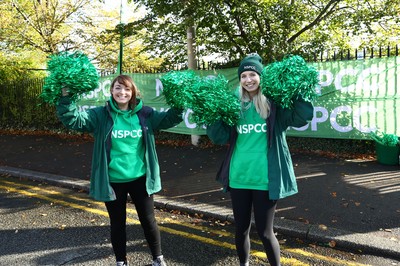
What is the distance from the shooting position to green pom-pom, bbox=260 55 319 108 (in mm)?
2254

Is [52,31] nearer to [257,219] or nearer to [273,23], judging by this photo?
[273,23]

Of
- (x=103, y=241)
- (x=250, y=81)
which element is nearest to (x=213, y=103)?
(x=250, y=81)

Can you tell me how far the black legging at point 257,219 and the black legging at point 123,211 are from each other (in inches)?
29.2

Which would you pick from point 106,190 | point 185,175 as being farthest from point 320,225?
point 185,175

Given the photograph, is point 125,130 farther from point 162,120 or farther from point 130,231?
point 130,231

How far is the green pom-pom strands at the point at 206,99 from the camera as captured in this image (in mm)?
2498

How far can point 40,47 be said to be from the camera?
1388 centimetres

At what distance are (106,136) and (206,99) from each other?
35.1 inches

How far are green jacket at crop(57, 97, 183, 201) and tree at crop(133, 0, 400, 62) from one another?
5.08m

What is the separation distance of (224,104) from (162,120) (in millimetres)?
653

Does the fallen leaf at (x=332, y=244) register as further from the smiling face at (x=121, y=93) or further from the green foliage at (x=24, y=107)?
the green foliage at (x=24, y=107)

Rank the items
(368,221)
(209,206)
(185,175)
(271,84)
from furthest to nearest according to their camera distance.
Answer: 1. (185,175)
2. (209,206)
3. (368,221)
4. (271,84)

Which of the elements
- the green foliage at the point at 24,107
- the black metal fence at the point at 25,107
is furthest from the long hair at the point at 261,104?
the green foliage at the point at 24,107

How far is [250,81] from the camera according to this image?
2.55m
